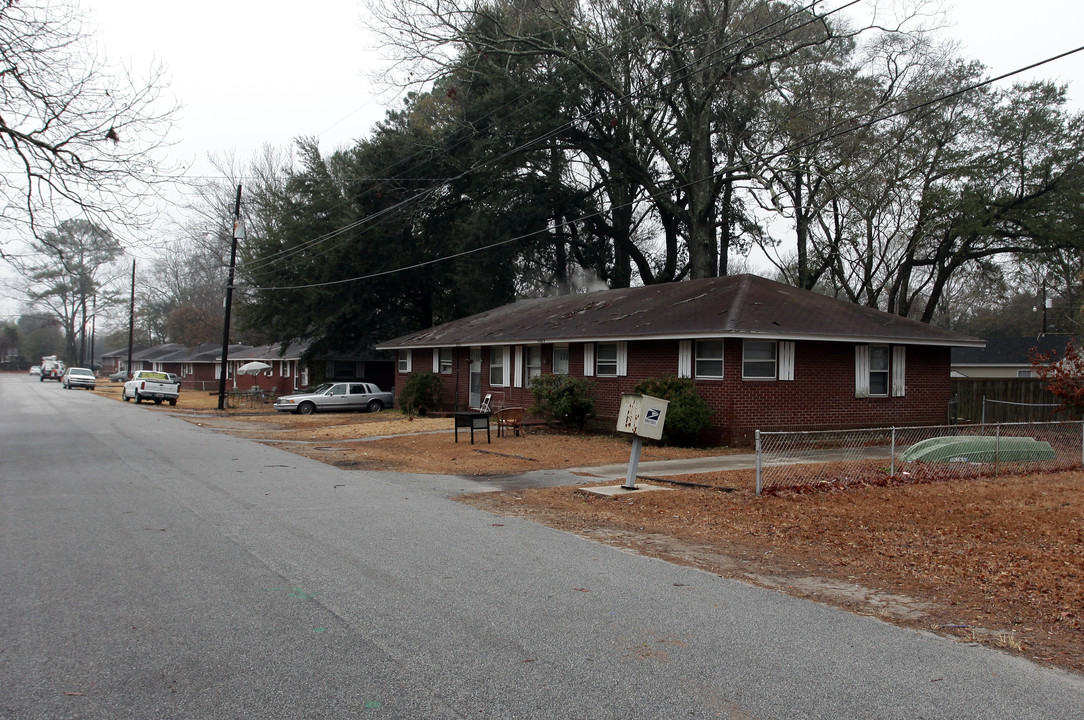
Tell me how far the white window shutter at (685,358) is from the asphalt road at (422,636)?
1170 centimetres

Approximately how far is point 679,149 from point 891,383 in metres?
19.3

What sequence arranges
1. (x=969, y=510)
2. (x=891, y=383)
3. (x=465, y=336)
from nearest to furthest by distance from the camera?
(x=969, y=510)
(x=891, y=383)
(x=465, y=336)

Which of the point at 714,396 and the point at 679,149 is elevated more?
the point at 679,149

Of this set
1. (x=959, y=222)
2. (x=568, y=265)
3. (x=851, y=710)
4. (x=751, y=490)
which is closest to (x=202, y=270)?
Result: (x=568, y=265)

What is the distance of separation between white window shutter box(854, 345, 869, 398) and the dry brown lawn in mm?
Answer: 6902

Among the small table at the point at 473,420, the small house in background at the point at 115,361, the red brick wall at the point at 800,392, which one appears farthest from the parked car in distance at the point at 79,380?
the small table at the point at 473,420

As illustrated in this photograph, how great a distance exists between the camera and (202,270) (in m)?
79.6

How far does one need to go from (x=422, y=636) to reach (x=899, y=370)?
20216 mm

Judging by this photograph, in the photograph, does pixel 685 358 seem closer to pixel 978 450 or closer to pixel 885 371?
pixel 885 371

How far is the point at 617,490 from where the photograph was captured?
41.3ft

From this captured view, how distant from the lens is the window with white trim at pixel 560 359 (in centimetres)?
2563

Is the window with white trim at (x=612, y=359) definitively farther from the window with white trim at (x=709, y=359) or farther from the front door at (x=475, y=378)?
the front door at (x=475, y=378)

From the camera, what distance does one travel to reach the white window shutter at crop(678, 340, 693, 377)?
20625 mm

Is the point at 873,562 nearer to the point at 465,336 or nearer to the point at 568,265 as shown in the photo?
the point at 465,336
